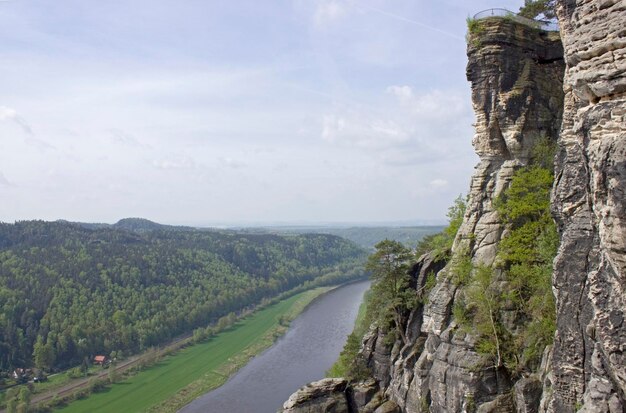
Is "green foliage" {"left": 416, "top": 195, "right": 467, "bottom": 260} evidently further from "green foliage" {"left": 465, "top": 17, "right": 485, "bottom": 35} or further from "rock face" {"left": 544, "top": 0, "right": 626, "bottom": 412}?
"rock face" {"left": 544, "top": 0, "right": 626, "bottom": 412}

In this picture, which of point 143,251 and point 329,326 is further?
point 143,251

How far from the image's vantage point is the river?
43.1 m

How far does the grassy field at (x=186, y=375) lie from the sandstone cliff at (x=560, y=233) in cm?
3049

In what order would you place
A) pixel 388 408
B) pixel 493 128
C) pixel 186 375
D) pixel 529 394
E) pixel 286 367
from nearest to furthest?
pixel 529 394 → pixel 493 128 → pixel 388 408 → pixel 286 367 → pixel 186 375

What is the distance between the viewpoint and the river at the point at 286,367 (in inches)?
1695

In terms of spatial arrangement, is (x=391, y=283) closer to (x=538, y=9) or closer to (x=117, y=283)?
(x=538, y=9)

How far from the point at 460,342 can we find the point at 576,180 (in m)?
7.85

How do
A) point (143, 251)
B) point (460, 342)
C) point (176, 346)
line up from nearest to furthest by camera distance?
point (460, 342)
point (176, 346)
point (143, 251)

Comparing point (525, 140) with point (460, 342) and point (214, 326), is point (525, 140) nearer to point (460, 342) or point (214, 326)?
point (460, 342)

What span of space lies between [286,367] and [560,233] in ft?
142

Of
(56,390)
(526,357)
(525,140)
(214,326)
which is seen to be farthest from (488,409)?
(214,326)

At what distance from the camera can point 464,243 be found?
1898 centimetres

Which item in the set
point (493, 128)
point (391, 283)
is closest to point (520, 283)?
point (493, 128)

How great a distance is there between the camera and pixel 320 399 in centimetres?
2241
